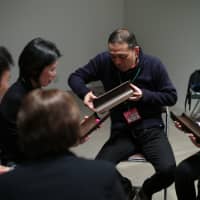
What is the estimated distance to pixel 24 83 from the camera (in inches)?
76.4

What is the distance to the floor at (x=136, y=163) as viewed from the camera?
2977 millimetres

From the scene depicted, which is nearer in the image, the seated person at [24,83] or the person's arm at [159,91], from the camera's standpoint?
the seated person at [24,83]

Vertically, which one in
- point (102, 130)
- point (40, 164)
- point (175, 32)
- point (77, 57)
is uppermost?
point (40, 164)

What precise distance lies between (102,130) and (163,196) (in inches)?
59.7

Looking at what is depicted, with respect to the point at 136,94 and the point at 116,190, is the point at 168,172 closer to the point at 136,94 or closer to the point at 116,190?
the point at 136,94

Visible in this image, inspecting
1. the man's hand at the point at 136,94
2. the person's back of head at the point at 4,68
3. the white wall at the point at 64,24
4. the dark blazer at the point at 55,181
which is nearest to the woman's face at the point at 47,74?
the person's back of head at the point at 4,68

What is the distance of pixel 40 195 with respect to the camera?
1.04 meters

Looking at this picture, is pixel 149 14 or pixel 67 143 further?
pixel 149 14

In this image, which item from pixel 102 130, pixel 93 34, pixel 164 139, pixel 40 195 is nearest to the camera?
pixel 40 195

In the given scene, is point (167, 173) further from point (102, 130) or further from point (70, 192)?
point (102, 130)

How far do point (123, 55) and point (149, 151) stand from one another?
582 millimetres

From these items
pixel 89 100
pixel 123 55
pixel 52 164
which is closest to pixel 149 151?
pixel 89 100

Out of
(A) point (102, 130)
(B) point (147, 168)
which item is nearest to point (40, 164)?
(B) point (147, 168)

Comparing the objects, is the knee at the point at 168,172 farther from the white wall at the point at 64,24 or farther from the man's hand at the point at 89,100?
the white wall at the point at 64,24
